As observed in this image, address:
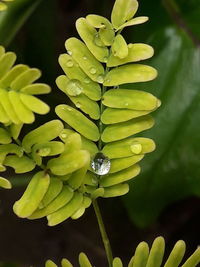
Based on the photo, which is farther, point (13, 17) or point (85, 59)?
point (13, 17)

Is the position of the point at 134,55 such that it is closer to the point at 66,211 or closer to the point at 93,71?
the point at 93,71

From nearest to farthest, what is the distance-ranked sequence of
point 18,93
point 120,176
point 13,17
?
1. point 18,93
2. point 120,176
3. point 13,17

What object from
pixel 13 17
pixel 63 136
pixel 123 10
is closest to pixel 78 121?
pixel 63 136

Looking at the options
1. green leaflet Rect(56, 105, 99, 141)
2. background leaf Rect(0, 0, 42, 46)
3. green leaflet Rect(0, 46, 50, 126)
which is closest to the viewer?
green leaflet Rect(0, 46, 50, 126)

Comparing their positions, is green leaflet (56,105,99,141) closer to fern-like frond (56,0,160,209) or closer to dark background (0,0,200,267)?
fern-like frond (56,0,160,209)

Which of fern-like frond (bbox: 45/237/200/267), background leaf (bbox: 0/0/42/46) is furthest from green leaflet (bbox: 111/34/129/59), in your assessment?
background leaf (bbox: 0/0/42/46)

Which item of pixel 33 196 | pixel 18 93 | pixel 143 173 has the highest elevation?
pixel 18 93
